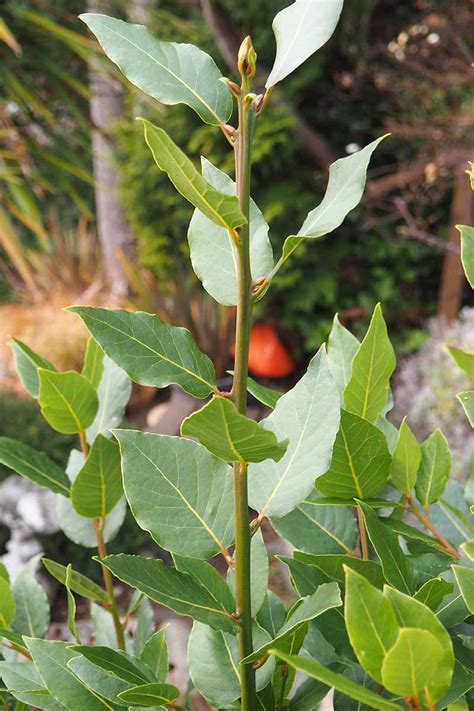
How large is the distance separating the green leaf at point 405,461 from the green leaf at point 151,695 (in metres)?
0.15

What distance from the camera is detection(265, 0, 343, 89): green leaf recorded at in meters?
0.33

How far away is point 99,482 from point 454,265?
134 inches

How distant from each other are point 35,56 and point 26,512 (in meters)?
2.42

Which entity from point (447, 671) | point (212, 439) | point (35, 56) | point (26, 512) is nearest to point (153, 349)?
point (212, 439)

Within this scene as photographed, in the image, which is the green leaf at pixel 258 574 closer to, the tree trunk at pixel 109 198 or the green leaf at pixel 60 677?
the green leaf at pixel 60 677

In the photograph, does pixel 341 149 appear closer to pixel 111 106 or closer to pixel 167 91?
pixel 111 106

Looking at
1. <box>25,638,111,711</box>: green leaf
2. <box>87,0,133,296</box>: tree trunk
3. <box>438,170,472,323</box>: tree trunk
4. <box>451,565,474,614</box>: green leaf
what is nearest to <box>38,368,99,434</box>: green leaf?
<box>25,638,111,711</box>: green leaf

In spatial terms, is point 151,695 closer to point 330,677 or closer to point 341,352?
point 330,677

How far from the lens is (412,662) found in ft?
0.84

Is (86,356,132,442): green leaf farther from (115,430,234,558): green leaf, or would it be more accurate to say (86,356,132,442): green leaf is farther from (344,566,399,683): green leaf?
(344,566,399,683): green leaf

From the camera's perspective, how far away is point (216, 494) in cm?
36

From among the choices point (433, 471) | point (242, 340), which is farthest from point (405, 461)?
point (242, 340)

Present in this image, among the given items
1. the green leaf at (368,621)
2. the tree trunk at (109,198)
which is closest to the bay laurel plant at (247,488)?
the green leaf at (368,621)

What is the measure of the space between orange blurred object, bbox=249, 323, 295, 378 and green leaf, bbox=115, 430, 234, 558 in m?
3.51
